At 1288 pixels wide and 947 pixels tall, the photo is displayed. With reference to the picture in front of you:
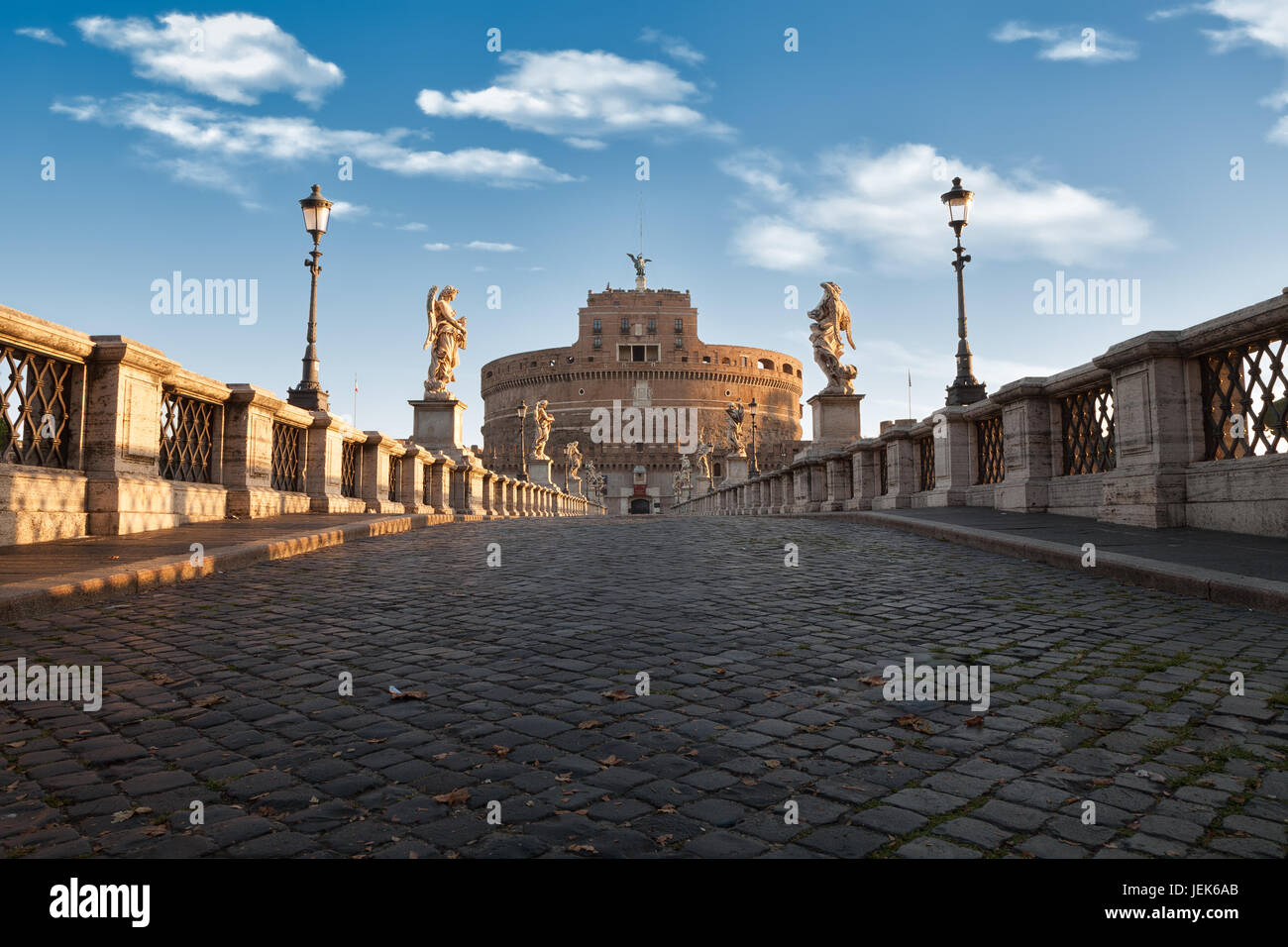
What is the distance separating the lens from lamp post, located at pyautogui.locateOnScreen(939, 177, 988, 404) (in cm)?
1469

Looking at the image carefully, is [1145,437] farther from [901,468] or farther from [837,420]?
[837,420]

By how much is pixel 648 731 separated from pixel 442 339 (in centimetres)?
2081

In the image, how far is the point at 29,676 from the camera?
13.0 feet

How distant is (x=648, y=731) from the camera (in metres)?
3.34

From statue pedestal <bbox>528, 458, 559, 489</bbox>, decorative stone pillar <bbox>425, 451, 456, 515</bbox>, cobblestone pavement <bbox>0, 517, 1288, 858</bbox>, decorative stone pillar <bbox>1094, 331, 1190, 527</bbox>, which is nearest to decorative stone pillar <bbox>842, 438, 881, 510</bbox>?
decorative stone pillar <bbox>1094, 331, 1190, 527</bbox>

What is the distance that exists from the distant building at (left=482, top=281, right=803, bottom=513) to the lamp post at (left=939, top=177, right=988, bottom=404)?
9221 cm

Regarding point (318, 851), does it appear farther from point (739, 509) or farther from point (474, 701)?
point (739, 509)

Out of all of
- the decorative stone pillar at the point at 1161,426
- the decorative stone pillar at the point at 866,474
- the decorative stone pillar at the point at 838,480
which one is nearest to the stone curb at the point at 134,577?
the decorative stone pillar at the point at 1161,426

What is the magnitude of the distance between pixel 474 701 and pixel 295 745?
83 cm

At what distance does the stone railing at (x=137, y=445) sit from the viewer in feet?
24.6

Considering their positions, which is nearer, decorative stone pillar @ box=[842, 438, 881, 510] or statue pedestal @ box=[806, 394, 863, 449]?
decorative stone pillar @ box=[842, 438, 881, 510]

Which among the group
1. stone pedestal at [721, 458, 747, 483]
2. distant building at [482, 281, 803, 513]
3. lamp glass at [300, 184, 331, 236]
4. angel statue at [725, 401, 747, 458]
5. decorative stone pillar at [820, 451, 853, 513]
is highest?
distant building at [482, 281, 803, 513]

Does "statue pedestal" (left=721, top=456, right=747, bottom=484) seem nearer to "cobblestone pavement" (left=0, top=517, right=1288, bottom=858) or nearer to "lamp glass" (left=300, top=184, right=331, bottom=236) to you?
"lamp glass" (left=300, top=184, right=331, bottom=236)
